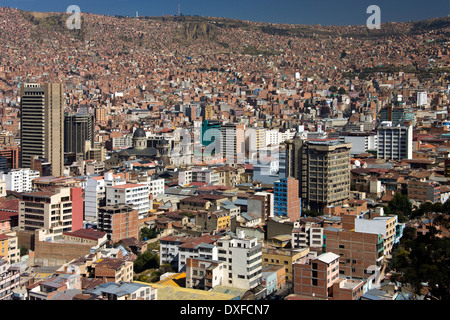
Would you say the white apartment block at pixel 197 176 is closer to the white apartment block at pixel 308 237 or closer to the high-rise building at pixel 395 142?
the high-rise building at pixel 395 142

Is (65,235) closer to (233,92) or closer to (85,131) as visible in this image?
(85,131)

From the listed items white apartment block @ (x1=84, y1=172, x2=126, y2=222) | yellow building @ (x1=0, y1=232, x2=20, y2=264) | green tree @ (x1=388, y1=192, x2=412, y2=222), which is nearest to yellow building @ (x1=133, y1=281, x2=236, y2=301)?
yellow building @ (x1=0, y1=232, x2=20, y2=264)

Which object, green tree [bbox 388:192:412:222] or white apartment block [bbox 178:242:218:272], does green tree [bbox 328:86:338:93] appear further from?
white apartment block [bbox 178:242:218:272]

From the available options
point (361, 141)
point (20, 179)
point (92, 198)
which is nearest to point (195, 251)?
point (92, 198)

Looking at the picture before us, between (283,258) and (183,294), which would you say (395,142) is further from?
(183,294)
